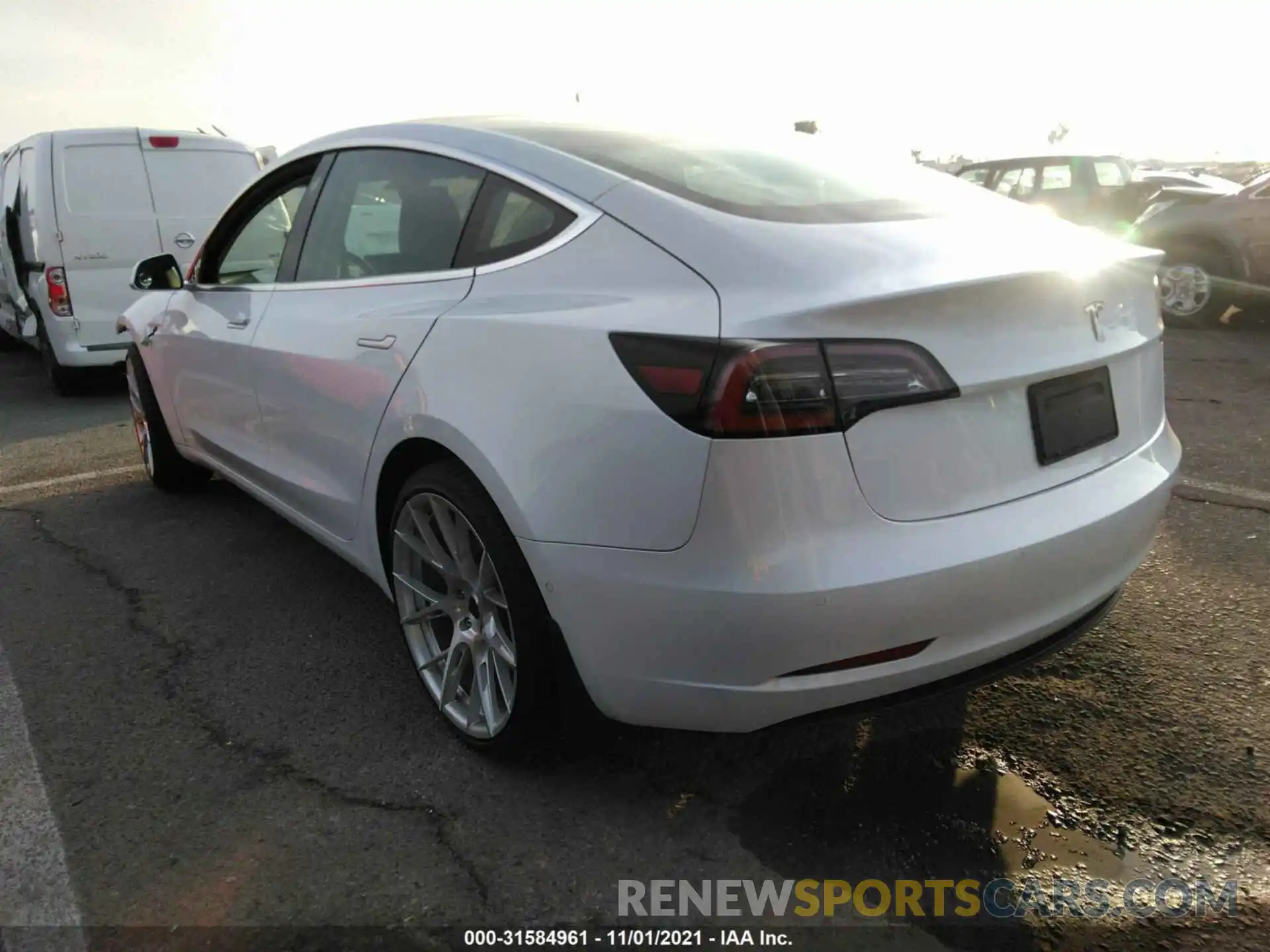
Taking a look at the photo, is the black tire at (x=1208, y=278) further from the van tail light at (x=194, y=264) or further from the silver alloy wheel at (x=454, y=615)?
Result: the silver alloy wheel at (x=454, y=615)

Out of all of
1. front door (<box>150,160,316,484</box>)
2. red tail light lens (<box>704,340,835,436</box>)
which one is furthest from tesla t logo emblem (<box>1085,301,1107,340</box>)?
front door (<box>150,160,316,484</box>)

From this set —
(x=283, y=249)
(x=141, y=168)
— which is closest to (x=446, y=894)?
(x=283, y=249)

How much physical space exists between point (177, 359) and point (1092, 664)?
3621 mm

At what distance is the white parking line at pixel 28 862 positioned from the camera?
2062 millimetres

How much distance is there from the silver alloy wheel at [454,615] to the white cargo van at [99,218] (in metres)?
5.89

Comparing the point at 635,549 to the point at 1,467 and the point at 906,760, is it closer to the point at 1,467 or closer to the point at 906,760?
the point at 906,760

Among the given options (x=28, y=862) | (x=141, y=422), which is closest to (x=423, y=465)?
(x=28, y=862)

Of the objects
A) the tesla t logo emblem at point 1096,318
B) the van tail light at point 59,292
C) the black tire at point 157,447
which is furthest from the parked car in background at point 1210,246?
the van tail light at point 59,292

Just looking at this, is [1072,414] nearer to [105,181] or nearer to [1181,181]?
[105,181]

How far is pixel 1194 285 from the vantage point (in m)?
8.94

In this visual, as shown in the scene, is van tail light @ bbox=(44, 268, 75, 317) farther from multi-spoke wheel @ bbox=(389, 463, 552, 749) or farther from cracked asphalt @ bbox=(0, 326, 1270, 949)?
multi-spoke wheel @ bbox=(389, 463, 552, 749)

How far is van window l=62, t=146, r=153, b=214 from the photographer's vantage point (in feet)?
24.6

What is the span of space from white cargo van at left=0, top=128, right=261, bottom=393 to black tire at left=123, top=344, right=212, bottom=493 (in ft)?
9.79

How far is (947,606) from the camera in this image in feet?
6.28
